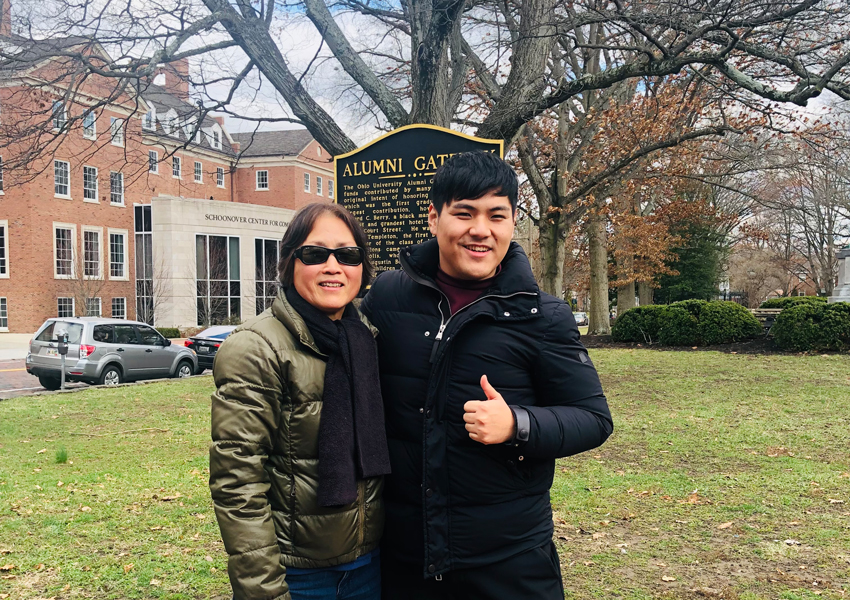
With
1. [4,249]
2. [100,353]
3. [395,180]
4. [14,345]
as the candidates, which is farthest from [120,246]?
[395,180]

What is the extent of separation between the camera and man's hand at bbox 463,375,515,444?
2.04m

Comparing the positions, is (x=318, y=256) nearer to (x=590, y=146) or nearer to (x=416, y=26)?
(x=416, y=26)

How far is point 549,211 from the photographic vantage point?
18359 millimetres

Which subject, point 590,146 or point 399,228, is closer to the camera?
point 399,228

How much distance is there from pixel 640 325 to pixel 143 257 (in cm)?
2717

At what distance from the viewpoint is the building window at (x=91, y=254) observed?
1331 inches

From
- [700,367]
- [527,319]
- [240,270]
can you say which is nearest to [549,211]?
[700,367]

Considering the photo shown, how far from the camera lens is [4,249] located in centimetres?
3144

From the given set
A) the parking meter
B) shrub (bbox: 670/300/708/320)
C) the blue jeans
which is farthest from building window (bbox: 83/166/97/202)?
the blue jeans

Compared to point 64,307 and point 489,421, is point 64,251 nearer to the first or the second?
point 64,307

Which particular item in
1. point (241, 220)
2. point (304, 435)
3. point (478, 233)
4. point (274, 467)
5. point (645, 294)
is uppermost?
point (241, 220)

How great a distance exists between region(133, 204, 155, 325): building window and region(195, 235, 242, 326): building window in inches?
99.5

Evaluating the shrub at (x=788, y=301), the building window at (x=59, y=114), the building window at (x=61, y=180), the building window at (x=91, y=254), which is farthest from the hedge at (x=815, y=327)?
the building window at (x=61, y=180)

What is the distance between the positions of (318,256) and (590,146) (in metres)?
18.9
